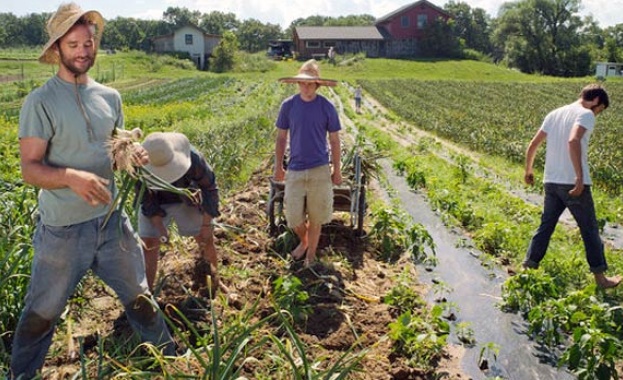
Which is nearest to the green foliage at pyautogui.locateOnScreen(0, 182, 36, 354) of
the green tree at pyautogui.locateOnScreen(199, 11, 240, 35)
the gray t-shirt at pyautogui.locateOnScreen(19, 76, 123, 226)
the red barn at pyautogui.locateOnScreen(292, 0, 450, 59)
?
the gray t-shirt at pyautogui.locateOnScreen(19, 76, 123, 226)

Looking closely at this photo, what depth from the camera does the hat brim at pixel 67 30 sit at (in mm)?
2797

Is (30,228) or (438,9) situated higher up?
(438,9)

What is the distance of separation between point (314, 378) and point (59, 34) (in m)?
2.06

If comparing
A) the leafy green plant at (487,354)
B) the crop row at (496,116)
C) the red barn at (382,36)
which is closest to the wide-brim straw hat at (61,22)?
the leafy green plant at (487,354)

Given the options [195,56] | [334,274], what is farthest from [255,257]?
[195,56]

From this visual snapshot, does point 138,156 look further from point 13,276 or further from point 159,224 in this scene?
point 159,224

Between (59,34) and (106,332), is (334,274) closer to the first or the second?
(106,332)

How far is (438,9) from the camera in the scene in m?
61.7

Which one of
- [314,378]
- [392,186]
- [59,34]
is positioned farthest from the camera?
[392,186]

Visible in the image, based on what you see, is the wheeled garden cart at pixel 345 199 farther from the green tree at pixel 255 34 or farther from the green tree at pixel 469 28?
the green tree at pixel 255 34

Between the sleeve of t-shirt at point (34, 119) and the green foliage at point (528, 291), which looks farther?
the green foliage at point (528, 291)

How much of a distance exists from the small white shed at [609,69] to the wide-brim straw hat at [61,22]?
194 feet

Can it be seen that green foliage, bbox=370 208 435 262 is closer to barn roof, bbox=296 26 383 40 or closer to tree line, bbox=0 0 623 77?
tree line, bbox=0 0 623 77

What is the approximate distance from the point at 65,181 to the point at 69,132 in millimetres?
339
